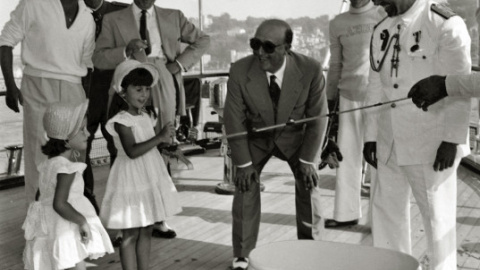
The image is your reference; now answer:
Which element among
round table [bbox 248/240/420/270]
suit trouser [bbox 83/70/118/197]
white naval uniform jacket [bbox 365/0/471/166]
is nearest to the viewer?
round table [bbox 248/240/420/270]

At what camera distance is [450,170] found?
3.17 m

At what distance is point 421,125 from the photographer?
3.20 m

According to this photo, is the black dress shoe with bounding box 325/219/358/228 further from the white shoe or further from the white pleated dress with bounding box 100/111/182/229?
the white pleated dress with bounding box 100/111/182/229

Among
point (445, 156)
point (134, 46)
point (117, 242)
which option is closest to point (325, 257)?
point (445, 156)

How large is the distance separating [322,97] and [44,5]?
1.75 meters

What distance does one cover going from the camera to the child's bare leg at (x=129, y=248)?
3.56m

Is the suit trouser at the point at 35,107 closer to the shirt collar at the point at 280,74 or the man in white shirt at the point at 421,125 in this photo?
the shirt collar at the point at 280,74

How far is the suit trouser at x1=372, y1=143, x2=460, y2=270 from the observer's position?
10.4 feet

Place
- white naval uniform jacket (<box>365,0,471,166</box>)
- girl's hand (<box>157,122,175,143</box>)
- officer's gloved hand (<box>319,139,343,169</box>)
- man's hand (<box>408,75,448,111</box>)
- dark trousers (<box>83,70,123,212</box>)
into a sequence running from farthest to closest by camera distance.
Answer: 1. dark trousers (<box>83,70,123,212</box>)
2. officer's gloved hand (<box>319,139,343,169</box>)
3. girl's hand (<box>157,122,175,143</box>)
4. white naval uniform jacket (<box>365,0,471,166</box>)
5. man's hand (<box>408,75,448,111</box>)

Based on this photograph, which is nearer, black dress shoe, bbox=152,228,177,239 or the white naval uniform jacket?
the white naval uniform jacket

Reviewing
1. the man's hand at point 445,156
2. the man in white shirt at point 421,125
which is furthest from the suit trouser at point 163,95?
the man's hand at point 445,156

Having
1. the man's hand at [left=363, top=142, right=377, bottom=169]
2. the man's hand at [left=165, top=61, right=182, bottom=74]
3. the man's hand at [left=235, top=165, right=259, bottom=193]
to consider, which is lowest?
the man's hand at [left=235, top=165, right=259, bottom=193]

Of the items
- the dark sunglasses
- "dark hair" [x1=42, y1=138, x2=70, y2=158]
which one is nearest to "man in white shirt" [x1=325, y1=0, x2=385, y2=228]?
the dark sunglasses

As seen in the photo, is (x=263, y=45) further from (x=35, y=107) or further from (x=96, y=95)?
(x=96, y=95)
